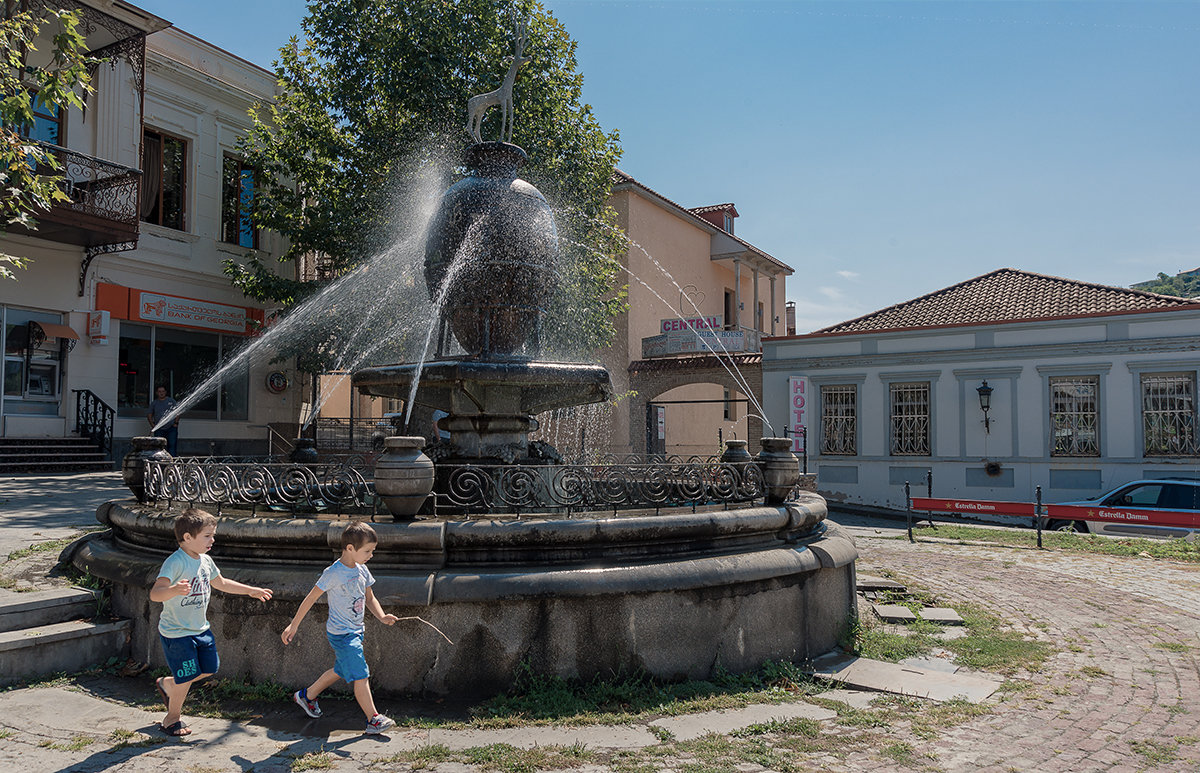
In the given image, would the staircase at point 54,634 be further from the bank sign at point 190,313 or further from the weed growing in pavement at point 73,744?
the bank sign at point 190,313

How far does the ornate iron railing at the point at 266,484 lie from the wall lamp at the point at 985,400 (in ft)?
58.8

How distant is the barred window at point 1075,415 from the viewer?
18984 millimetres

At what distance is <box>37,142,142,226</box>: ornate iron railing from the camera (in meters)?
16.3

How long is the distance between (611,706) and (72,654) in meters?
3.57

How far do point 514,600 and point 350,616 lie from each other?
37.4 inches

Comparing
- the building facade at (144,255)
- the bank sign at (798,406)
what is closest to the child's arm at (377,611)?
the building facade at (144,255)

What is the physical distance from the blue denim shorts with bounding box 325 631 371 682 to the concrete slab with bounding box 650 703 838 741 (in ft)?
5.21

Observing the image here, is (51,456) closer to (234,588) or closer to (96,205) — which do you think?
(96,205)

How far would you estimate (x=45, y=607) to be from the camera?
17.7 feet

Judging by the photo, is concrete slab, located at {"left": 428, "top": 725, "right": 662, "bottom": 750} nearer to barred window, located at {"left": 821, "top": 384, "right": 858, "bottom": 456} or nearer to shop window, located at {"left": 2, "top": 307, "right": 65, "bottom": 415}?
shop window, located at {"left": 2, "top": 307, "right": 65, "bottom": 415}

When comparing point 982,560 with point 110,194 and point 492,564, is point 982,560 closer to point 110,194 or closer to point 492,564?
point 492,564

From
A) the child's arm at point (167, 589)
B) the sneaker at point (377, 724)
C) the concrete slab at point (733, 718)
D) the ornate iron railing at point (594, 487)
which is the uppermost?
the ornate iron railing at point (594, 487)

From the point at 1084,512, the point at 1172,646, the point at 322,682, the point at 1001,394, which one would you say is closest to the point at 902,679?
the point at 1172,646

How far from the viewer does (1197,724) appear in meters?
4.55
